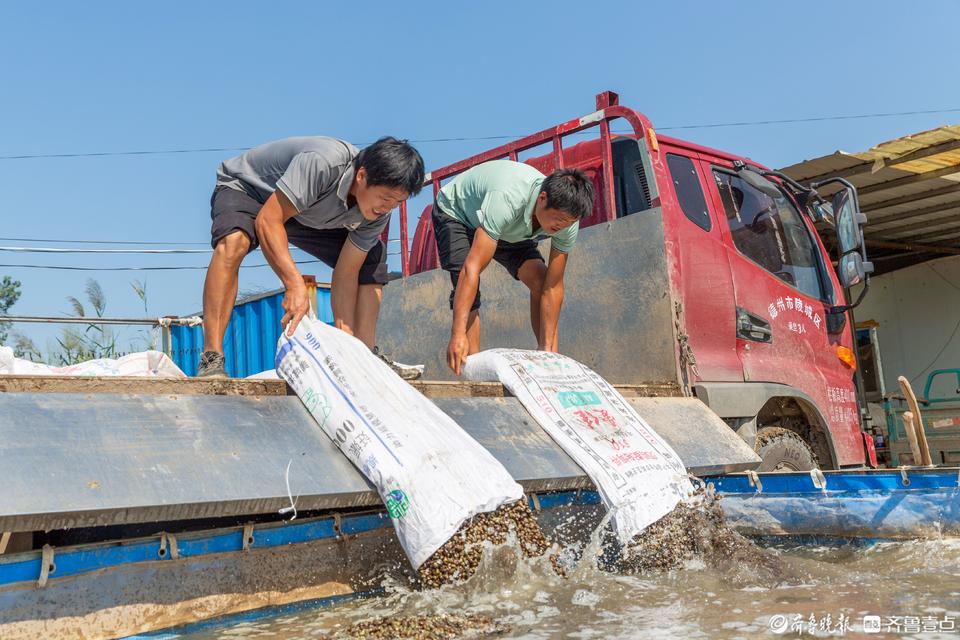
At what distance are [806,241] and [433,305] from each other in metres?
2.14

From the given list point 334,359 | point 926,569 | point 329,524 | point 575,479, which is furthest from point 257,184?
point 926,569

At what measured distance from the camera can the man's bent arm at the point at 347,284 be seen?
3434mm

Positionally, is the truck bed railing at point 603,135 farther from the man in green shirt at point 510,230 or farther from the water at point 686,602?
the water at point 686,602

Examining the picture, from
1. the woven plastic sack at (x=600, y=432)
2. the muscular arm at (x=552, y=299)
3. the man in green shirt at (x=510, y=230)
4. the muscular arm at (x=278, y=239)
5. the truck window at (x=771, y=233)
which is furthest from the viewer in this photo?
the truck window at (x=771, y=233)

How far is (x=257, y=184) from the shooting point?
3055mm

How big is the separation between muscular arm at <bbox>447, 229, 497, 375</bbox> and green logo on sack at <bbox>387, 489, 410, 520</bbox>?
117 centimetres

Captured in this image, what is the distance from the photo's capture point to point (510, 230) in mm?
3543

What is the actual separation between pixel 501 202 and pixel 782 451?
71.2 inches

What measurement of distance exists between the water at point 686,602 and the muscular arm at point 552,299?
53.7 inches

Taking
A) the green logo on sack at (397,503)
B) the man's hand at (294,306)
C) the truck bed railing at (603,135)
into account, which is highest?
the truck bed railing at (603,135)

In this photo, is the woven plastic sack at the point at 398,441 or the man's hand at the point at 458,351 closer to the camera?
the woven plastic sack at the point at 398,441

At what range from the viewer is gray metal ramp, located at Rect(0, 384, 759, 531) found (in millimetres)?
1645

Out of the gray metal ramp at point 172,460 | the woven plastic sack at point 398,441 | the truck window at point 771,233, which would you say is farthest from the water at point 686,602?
the truck window at point 771,233

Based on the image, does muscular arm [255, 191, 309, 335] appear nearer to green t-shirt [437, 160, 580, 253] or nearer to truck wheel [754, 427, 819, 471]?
green t-shirt [437, 160, 580, 253]
